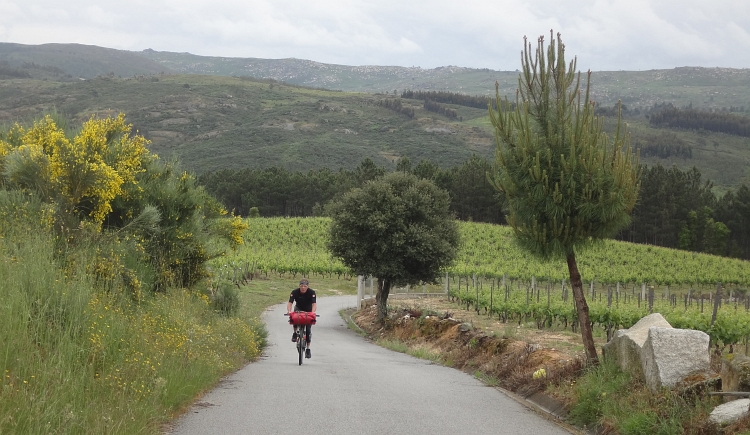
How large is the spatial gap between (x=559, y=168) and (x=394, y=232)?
2178 centimetres

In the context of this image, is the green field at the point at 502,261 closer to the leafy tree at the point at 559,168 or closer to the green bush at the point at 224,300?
the green bush at the point at 224,300

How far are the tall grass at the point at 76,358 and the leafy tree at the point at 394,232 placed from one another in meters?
21.8

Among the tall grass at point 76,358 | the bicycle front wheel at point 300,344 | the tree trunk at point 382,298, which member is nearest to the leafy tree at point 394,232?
the tree trunk at point 382,298

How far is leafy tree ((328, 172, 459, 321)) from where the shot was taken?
108 feet

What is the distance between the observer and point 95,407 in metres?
6.71

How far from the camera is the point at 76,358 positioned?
723 cm

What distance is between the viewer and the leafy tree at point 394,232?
32.9m

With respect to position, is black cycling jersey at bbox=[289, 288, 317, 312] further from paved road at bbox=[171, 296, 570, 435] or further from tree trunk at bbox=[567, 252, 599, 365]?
A: tree trunk at bbox=[567, 252, 599, 365]

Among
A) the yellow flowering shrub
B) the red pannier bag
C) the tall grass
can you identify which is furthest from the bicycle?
the tall grass

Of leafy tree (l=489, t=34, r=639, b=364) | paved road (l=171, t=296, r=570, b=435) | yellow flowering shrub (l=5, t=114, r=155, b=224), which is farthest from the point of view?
yellow flowering shrub (l=5, t=114, r=155, b=224)

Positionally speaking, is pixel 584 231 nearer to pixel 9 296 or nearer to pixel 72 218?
pixel 9 296

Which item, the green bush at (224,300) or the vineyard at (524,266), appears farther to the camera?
the vineyard at (524,266)

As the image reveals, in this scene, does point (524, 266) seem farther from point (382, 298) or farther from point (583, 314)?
point (583, 314)

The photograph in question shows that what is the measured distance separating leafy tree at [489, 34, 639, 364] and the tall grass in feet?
18.8
